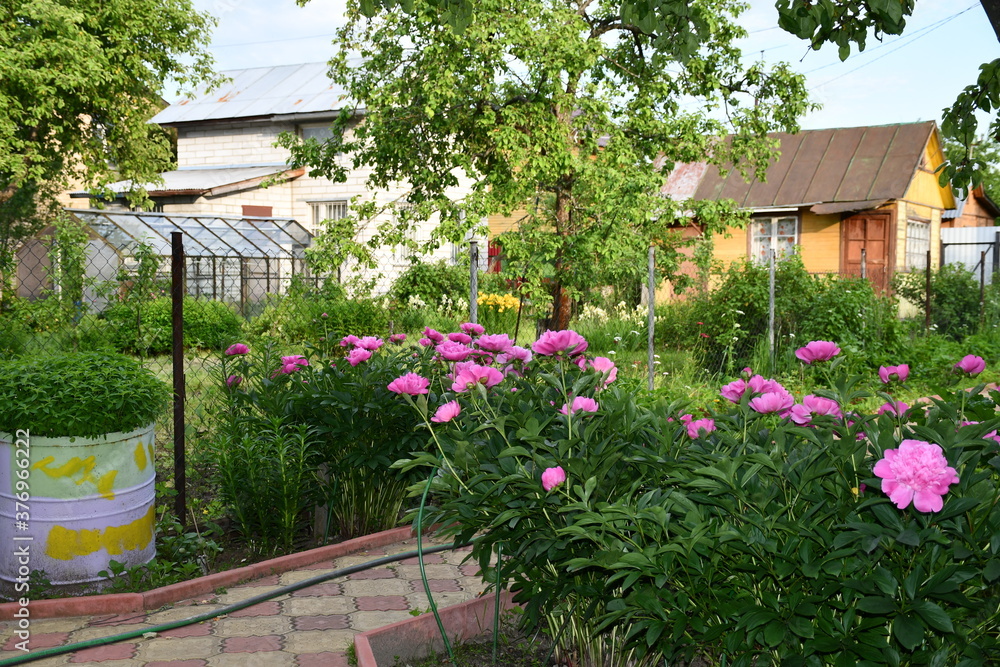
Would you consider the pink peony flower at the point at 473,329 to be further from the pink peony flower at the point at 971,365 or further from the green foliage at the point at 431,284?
the green foliage at the point at 431,284

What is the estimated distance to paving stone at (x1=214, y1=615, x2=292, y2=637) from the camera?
360 centimetres

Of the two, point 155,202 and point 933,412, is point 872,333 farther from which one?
point 155,202

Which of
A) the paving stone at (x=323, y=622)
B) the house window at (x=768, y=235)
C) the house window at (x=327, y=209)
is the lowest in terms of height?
the paving stone at (x=323, y=622)

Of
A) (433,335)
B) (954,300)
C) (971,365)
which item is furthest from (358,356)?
(954,300)

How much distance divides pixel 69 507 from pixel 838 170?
19743 millimetres

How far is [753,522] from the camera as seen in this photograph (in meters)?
2.14

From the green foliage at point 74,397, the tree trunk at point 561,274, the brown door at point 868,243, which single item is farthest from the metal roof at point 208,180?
the green foliage at point 74,397

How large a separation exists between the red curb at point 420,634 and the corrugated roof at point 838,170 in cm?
1789

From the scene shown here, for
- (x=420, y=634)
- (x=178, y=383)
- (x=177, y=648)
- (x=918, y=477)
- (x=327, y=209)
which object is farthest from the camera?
(x=327, y=209)

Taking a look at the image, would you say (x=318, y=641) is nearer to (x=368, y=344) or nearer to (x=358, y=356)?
(x=358, y=356)

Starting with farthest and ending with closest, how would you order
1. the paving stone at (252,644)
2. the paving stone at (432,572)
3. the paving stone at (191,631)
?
the paving stone at (432,572) < the paving stone at (191,631) < the paving stone at (252,644)

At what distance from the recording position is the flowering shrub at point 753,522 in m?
1.99

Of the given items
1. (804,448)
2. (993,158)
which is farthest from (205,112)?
(993,158)

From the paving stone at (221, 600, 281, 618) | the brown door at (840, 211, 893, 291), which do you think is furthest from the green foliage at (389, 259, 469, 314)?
the brown door at (840, 211, 893, 291)
